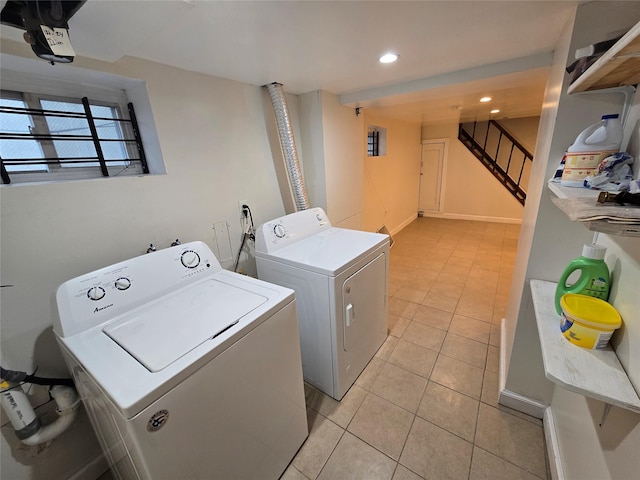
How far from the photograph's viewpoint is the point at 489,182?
5117 mm

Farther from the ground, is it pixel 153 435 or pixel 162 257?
pixel 162 257

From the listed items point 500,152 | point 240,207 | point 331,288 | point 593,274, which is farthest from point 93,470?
point 500,152

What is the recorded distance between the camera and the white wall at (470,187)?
5074mm

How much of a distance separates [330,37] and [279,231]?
44.2 inches

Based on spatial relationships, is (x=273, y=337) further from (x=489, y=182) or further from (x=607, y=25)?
(x=489, y=182)

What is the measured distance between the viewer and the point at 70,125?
131 cm

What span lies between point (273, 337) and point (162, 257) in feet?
2.32

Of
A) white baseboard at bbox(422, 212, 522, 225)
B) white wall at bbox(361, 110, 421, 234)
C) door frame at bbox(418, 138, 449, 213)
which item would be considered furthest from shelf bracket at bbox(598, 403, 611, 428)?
door frame at bbox(418, 138, 449, 213)

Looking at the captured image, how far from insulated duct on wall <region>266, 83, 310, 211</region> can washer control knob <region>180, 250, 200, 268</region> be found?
96cm

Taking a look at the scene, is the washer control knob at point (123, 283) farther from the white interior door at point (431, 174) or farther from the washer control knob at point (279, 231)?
the white interior door at point (431, 174)

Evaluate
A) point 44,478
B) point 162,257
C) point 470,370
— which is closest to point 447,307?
point 470,370

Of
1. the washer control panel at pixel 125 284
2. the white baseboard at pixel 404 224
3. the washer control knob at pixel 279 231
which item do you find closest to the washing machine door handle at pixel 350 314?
the washer control knob at pixel 279 231

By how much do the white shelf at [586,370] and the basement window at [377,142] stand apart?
11.3 feet

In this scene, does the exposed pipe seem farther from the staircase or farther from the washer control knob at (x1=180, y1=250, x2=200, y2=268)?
the staircase
